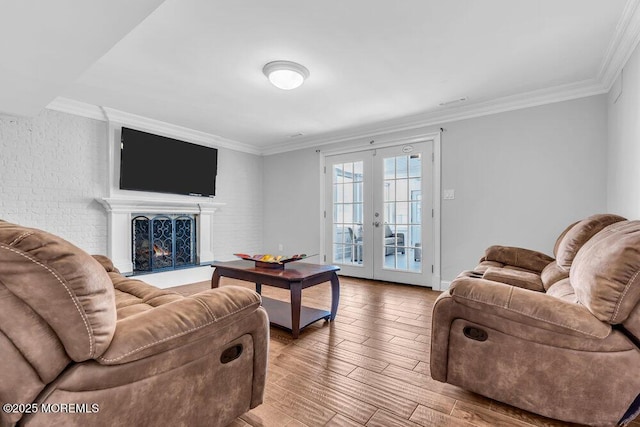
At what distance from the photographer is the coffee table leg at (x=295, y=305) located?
2.32 meters

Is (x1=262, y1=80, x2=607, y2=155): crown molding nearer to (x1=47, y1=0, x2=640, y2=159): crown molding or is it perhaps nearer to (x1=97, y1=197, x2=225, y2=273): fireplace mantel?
(x1=47, y1=0, x2=640, y2=159): crown molding

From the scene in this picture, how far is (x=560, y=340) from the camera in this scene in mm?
1312

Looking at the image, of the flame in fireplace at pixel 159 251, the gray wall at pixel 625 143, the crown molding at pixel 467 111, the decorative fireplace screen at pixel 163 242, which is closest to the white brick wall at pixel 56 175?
the decorative fireplace screen at pixel 163 242

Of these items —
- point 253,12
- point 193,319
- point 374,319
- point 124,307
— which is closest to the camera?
point 193,319

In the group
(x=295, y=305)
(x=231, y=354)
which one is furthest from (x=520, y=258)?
(x=231, y=354)

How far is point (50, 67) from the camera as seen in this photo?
7.50ft

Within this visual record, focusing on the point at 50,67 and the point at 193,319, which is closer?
the point at 193,319

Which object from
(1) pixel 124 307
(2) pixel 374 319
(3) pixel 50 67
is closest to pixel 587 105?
(2) pixel 374 319

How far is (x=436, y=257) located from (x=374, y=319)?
63.5 inches

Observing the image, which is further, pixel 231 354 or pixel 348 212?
pixel 348 212

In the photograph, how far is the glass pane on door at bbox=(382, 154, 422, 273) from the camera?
14.0 ft

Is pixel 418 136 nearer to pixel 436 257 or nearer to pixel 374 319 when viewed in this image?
pixel 436 257

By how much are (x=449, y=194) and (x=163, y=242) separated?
158 inches

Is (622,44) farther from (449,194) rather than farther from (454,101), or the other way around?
(449,194)
